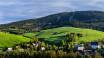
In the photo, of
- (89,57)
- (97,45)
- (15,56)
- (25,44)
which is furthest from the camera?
(25,44)

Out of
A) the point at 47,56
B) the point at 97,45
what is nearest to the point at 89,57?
the point at 47,56

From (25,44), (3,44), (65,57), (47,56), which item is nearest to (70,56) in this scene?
(65,57)

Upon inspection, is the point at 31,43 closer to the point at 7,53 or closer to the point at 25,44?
the point at 25,44

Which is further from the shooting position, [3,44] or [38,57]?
[3,44]

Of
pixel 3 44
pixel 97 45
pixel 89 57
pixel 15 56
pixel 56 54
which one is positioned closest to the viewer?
pixel 89 57

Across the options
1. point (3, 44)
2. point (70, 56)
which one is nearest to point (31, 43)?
point (3, 44)

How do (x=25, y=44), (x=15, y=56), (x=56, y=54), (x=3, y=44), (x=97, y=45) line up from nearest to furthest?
(x=56, y=54)
(x=15, y=56)
(x=97, y=45)
(x=25, y=44)
(x=3, y=44)

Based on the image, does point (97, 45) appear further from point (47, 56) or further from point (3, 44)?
point (3, 44)

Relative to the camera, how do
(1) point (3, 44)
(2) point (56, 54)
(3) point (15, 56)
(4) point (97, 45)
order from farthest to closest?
1. (1) point (3, 44)
2. (4) point (97, 45)
3. (3) point (15, 56)
4. (2) point (56, 54)

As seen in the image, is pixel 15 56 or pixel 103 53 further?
pixel 15 56
